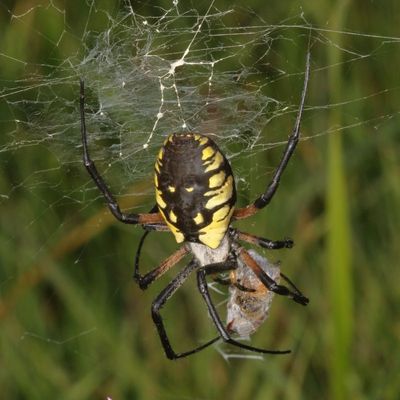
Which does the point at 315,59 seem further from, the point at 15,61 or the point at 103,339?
the point at 103,339

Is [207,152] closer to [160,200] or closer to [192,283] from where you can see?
[160,200]

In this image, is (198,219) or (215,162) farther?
(198,219)

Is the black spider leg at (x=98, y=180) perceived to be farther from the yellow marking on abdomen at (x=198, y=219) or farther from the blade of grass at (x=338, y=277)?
the blade of grass at (x=338, y=277)

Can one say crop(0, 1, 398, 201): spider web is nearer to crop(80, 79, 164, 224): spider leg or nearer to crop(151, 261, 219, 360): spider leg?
crop(80, 79, 164, 224): spider leg

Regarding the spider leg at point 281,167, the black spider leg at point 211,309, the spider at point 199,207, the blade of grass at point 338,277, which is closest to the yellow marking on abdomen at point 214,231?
the spider at point 199,207

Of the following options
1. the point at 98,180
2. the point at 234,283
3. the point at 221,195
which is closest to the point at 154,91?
the point at 98,180

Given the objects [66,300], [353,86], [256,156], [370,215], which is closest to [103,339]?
[66,300]

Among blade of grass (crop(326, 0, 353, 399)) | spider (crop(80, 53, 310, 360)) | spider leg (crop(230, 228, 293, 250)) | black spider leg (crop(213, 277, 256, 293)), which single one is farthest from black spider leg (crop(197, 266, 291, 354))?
blade of grass (crop(326, 0, 353, 399))

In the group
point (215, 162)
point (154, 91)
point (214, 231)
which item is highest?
point (154, 91)
